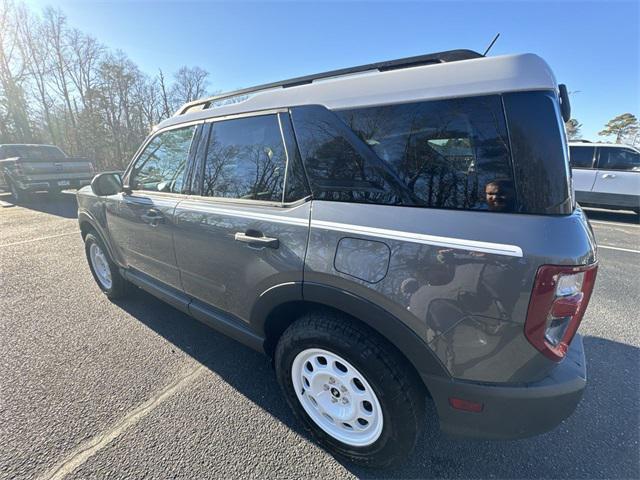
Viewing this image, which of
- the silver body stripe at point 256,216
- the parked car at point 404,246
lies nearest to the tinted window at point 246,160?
the parked car at point 404,246

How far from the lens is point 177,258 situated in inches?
94.8

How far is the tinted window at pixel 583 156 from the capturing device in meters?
8.23

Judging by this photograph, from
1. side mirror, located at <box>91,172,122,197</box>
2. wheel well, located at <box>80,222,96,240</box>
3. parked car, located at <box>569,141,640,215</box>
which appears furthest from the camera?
parked car, located at <box>569,141,640,215</box>

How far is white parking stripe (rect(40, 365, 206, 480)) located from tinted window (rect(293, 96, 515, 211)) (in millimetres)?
1831

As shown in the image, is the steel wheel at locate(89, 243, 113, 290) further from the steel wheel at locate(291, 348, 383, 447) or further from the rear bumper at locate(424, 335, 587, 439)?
the rear bumper at locate(424, 335, 587, 439)

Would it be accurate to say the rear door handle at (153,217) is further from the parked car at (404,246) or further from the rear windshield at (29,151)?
the rear windshield at (29,151)

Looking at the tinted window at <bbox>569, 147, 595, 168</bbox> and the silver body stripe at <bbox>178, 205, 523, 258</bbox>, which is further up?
the tinted window at <bbox>569, 147, 595, 168</bbox>

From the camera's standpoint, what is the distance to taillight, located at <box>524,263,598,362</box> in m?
1.11

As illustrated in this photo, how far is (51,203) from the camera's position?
34.1ft

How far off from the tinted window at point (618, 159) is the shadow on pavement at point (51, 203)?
14.2 m

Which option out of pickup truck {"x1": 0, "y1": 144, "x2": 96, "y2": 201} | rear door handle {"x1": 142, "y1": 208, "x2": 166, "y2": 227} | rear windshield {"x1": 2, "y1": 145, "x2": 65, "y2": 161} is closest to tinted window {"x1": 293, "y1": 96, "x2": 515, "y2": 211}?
rear door handle {"x1": 142, "y1": 208, "x2": 166, "y2": 227}

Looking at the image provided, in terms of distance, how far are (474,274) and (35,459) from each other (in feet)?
8.39

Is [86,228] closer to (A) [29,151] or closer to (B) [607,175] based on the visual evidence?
(B) [607,175]

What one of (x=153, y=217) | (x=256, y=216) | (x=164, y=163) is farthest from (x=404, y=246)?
(x=164, y=163)
